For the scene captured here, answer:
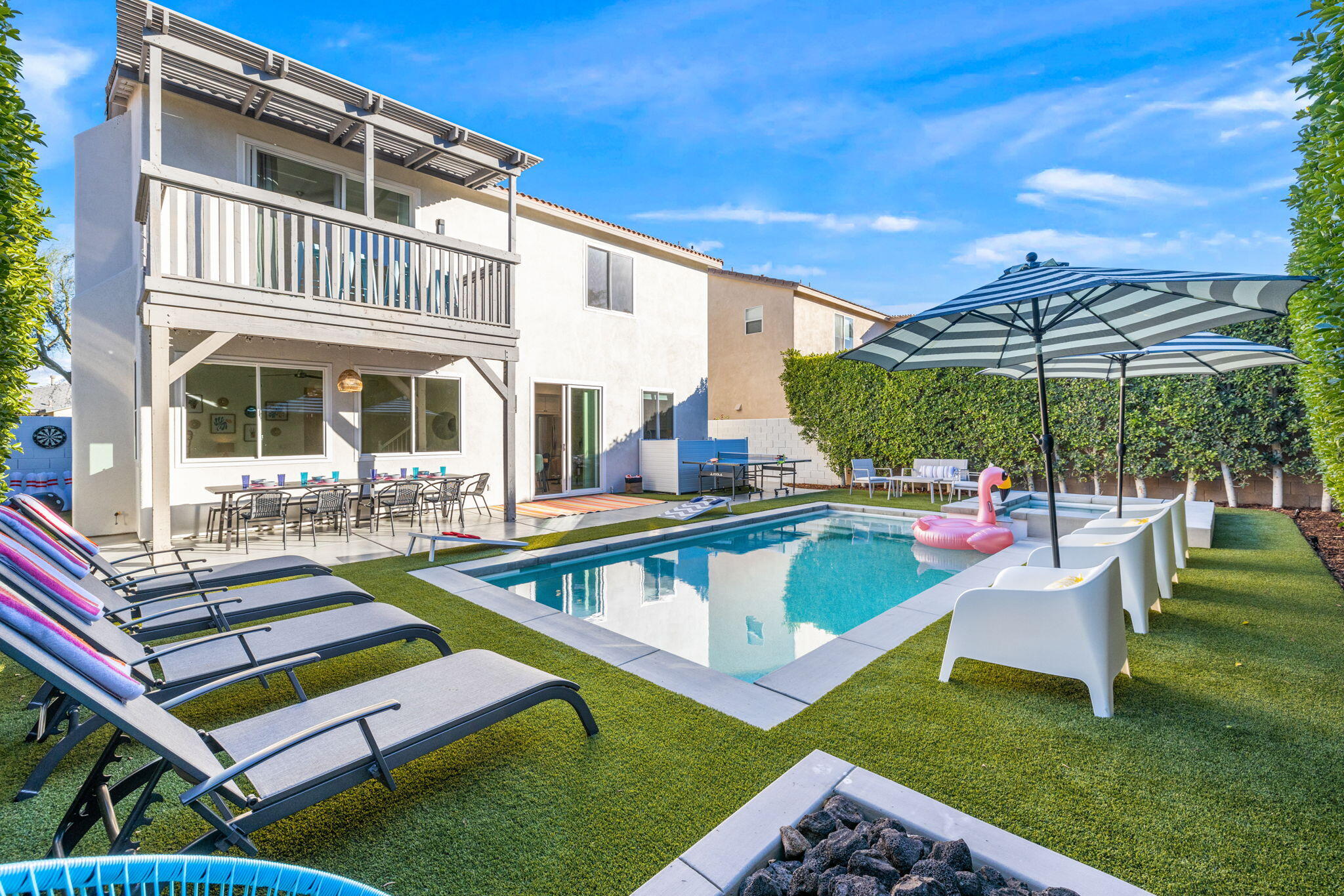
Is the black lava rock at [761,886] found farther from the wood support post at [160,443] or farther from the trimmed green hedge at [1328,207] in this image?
the wood support post at [160,443]

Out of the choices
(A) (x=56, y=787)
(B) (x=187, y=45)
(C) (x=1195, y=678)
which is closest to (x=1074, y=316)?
(C) (x=1195, y=678)

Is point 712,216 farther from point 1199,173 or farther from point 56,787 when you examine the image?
point 56,787

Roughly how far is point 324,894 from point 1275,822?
317 centimetres

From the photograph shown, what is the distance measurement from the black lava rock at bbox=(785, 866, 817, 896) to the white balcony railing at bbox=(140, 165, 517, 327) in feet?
27.2

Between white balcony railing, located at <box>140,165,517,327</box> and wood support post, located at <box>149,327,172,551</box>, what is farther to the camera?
white balcony railing, located at <box>140,165,517,327</box>

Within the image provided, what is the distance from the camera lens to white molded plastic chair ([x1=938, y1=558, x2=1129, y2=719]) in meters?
3.04

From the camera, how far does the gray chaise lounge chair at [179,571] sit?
4.02 metres

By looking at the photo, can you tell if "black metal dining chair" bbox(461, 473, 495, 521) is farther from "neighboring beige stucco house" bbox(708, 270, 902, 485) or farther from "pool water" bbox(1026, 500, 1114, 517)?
"pool water" bbox(1026, 500, 1114, 517)

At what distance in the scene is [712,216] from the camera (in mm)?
30594

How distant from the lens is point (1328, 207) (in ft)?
11.5

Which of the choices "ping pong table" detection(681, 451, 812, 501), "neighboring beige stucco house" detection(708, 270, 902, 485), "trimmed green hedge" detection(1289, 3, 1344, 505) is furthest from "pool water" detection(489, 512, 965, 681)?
"neighboring beige stucco house" detection(708, 270, 902, 485)

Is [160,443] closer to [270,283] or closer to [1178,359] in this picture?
[270,283]

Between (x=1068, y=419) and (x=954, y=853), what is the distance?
12.0 metres

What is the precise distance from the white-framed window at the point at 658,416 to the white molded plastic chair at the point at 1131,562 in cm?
1045
